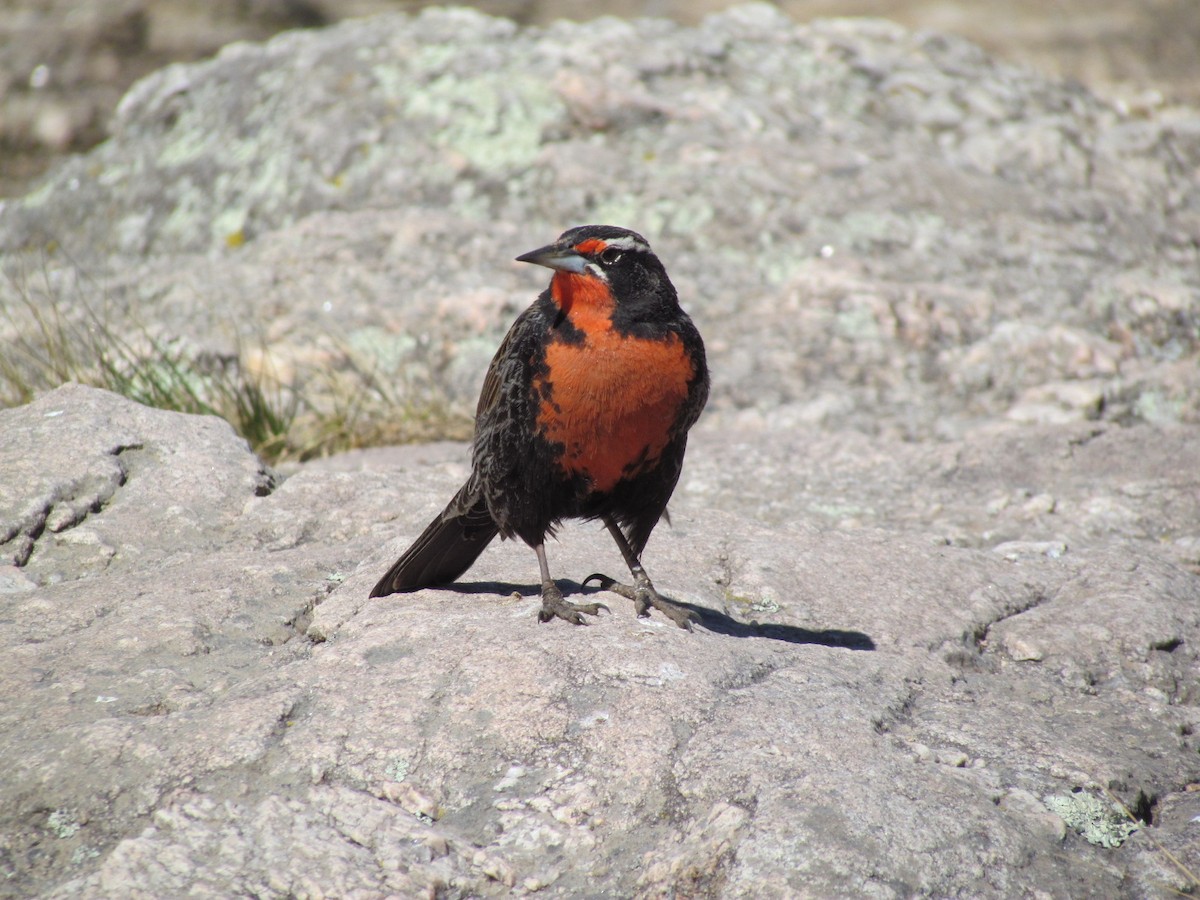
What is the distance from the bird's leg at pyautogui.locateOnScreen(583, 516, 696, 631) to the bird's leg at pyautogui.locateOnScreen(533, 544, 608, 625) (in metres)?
0.15

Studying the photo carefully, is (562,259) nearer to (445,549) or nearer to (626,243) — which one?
(626,243)

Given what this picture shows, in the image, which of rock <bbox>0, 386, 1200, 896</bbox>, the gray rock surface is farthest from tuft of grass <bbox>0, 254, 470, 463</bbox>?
rock <bbox>0, 386, 1200, 896</bbox>

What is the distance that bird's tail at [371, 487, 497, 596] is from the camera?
3951 millimetres

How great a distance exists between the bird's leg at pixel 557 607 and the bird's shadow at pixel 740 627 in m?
0.22

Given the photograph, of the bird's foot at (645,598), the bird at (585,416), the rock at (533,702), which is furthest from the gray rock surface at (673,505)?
the bird at (585,416)

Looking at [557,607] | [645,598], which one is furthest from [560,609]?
[645,598]


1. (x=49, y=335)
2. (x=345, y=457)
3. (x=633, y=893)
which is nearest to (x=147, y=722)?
(x=633, y=893)

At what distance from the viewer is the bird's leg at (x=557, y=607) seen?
367 cm

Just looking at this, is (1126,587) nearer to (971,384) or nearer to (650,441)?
(650,441)

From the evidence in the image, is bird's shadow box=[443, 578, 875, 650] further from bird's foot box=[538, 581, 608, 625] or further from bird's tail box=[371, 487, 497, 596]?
bird's foot box=[538, 581, 608, 625]

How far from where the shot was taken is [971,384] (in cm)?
676

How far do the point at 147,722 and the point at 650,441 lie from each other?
1.74 metres

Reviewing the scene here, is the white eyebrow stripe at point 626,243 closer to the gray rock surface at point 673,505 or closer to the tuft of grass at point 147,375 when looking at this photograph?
the gray rock surface at point 673,505

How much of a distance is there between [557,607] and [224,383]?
348 cm
